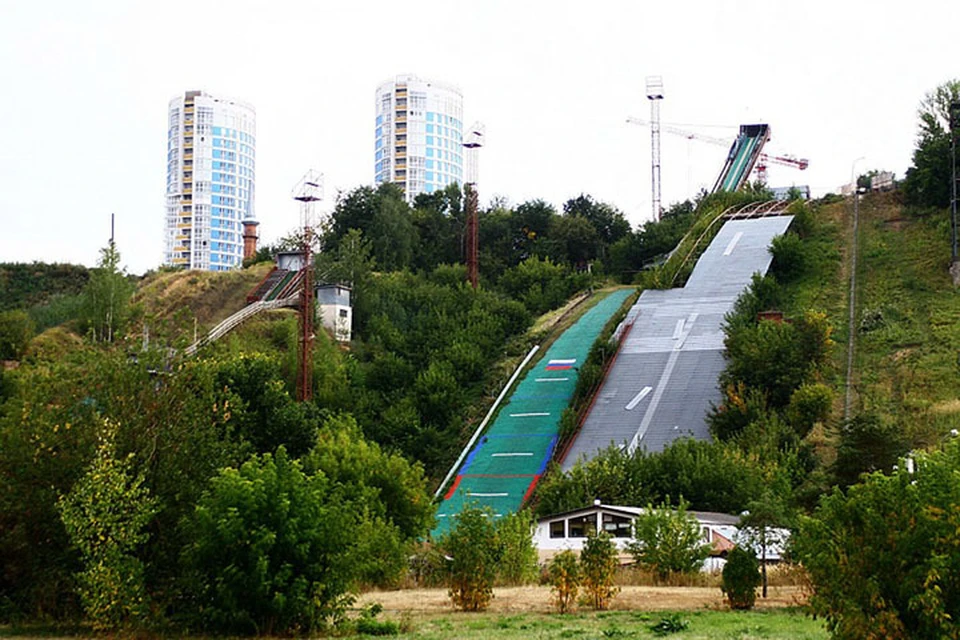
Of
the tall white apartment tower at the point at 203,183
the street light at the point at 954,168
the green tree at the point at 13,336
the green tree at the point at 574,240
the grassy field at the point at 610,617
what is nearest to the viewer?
the grassy field at the point at 610,617

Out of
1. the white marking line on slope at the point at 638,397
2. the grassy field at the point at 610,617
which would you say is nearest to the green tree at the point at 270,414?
the grassy field at the point at 610,617

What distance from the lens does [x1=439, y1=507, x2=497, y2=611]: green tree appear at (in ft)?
59.8

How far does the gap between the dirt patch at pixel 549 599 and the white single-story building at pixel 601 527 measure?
496 cm

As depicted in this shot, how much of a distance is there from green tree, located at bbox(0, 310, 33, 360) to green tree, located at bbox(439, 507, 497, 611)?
32.4m

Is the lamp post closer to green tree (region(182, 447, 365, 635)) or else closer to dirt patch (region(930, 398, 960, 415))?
dirt patch (region(930, 398, 960, 415))

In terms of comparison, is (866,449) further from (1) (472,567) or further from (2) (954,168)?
(2) (954,168)

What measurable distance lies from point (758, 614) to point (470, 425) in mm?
27332

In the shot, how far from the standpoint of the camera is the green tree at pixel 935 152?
59750 mm

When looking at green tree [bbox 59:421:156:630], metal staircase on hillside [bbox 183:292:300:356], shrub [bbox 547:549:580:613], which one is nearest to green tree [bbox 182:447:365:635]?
green tree [bbox 59:421:156:630]

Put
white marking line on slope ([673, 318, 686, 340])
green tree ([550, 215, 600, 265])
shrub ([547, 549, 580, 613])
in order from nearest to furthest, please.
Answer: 1. shrub ([547, 549, 580, 613])
2. white marking line on slope ([673, 318, 686, 340])
3. green tree ([550, 215, 600, 265])

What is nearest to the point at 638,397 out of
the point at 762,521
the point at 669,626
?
the point at 762,521

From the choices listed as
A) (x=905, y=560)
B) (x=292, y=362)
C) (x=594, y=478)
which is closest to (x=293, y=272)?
(x=292, y=362)

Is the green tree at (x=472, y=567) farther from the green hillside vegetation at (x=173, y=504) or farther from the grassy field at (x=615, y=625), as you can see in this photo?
the green hillside vegetation at (x=173, y=504)

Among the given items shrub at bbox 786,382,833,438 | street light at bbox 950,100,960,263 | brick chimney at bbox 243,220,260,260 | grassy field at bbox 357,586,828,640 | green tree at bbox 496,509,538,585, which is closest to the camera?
grassy field at bbox 357,586,828,640
